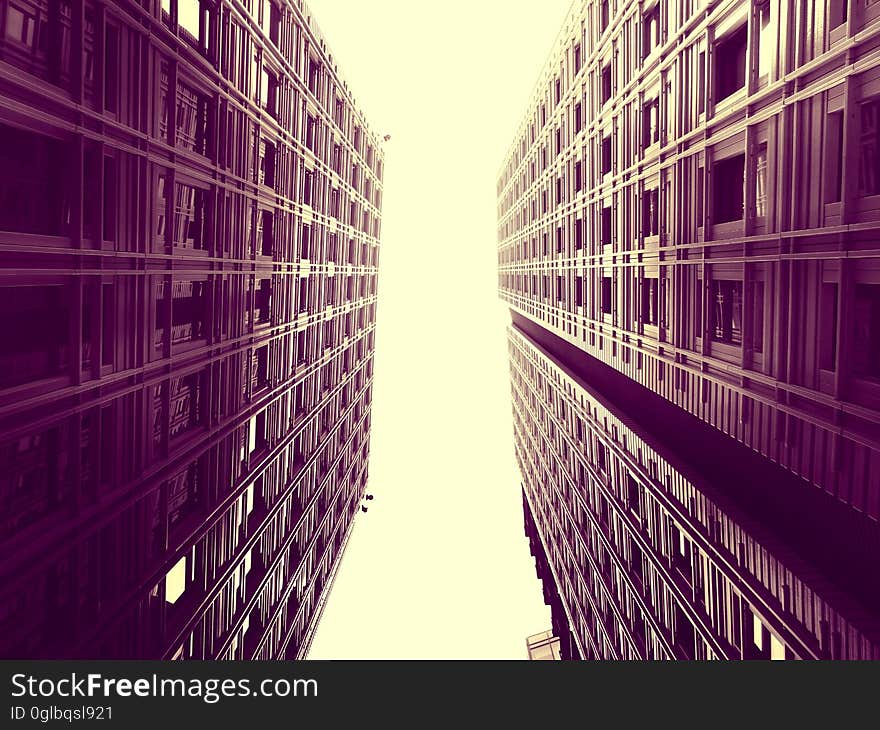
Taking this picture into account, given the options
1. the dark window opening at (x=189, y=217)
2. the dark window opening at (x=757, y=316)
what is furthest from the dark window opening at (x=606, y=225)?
the dark window opening at (x=189, y=217)

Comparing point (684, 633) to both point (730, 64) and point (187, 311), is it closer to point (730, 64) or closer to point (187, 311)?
point (730, 64)

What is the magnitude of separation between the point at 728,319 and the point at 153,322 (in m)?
20.3

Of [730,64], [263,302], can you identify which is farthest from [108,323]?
[730,64]

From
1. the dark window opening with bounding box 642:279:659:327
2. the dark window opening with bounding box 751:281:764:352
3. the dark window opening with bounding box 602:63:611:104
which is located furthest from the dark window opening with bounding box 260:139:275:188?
the dark window opening with bounding box 751:281:764:352

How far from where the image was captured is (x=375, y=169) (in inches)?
2435

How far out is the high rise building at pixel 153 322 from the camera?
41.2 feet

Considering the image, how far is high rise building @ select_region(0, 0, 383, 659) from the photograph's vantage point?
12.6m

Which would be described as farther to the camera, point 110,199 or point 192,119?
point 192,119

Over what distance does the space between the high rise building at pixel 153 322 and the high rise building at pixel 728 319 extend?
18677 millimetres

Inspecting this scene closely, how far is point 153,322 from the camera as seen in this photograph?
17.1 meters

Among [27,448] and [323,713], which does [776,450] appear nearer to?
[323,713]

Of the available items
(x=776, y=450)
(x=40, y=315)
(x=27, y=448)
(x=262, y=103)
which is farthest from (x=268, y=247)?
(x=776, y=450)

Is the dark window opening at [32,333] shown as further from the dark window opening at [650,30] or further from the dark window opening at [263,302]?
the dark window opening at [650,30]

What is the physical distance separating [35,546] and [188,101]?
620 inches
